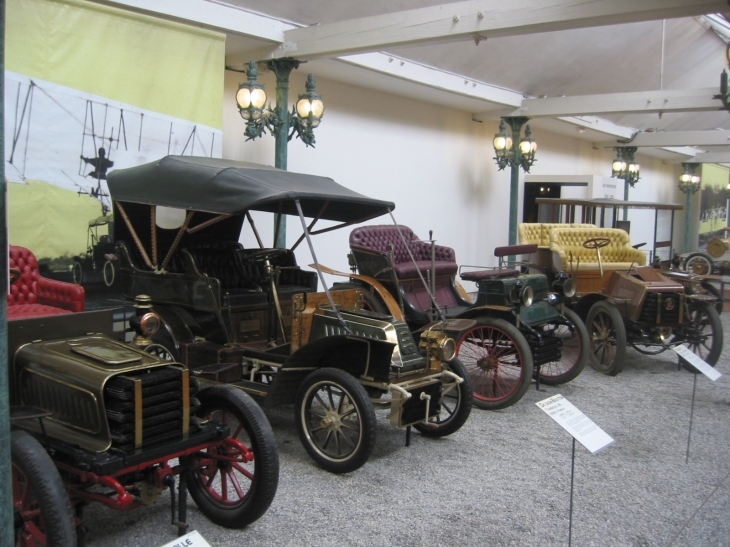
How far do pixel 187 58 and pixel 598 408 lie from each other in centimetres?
502

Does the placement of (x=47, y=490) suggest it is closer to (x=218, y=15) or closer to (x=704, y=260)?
(x=218, y=15)

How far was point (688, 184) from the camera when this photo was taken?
20.0 metres

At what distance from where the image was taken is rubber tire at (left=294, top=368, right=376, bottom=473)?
3.78m

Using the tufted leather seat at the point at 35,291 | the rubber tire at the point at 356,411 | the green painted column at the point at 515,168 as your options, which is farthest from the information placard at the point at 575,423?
the green painted column at the point at 515,168

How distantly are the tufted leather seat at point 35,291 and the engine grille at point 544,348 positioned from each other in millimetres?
3488

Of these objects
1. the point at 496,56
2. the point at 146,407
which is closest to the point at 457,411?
the point at 146,407

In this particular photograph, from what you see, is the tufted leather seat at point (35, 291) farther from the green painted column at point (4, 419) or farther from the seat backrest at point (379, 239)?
the green painted column at point (4, 419)

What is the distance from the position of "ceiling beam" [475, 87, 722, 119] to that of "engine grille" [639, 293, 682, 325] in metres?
4.48

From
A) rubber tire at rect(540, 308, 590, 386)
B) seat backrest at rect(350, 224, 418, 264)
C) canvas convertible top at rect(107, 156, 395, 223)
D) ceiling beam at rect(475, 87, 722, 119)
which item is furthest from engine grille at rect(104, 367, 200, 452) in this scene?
ceiling beam at rect(475, 87, 722, 119)

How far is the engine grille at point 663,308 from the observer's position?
668 centimetres

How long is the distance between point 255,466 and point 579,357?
150 inches

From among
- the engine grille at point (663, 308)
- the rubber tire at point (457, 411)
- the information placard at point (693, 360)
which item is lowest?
the rubber tire at point (457, 411)

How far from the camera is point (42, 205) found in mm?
5758

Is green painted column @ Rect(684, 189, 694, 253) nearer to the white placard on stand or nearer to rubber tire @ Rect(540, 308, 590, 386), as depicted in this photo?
rubber tire @ Rect(540, 308, 590, 386)
